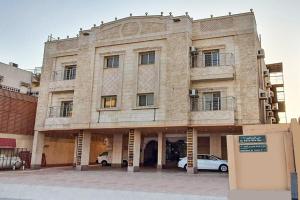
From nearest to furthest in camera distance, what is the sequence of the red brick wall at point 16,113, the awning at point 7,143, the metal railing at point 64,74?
the awning at point 7,143 → the red brick wall at point 16,113 → the metal railing at point 64,74

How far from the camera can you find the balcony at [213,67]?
751 inches

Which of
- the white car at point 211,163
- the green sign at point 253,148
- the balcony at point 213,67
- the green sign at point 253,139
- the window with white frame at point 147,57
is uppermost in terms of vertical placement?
→ the window with white frame at point 147,57

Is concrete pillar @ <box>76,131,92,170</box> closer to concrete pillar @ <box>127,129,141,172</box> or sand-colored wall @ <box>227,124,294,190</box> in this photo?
concrete pillar @ <box>127,129,141,172</box>

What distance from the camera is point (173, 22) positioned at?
2056 centimetres

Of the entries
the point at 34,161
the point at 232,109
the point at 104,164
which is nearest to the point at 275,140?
the point at 232,109

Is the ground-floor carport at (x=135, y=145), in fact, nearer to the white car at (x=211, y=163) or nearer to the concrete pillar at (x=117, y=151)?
the concrete pillar at (x=117, y=151)

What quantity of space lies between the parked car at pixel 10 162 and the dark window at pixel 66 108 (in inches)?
185

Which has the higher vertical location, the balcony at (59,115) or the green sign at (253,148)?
the balcony at (59,115)

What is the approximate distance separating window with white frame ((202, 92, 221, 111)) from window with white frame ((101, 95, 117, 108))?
6409 mm

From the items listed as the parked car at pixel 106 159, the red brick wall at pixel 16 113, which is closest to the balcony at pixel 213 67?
the parked car at pixel 106 159

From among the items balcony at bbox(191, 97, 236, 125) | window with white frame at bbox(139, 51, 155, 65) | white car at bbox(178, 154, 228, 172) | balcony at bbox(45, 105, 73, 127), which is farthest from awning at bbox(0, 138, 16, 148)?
balcony at bbox(191, 97, 236, 125)

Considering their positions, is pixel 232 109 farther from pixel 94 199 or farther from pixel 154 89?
pixel 94 199

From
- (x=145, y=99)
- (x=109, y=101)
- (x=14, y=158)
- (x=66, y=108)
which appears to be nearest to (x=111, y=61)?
(x=109, y=101)

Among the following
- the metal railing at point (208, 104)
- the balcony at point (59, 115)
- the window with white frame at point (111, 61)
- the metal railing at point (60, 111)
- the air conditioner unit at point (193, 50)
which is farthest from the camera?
the metal railing at point (60, 111)
